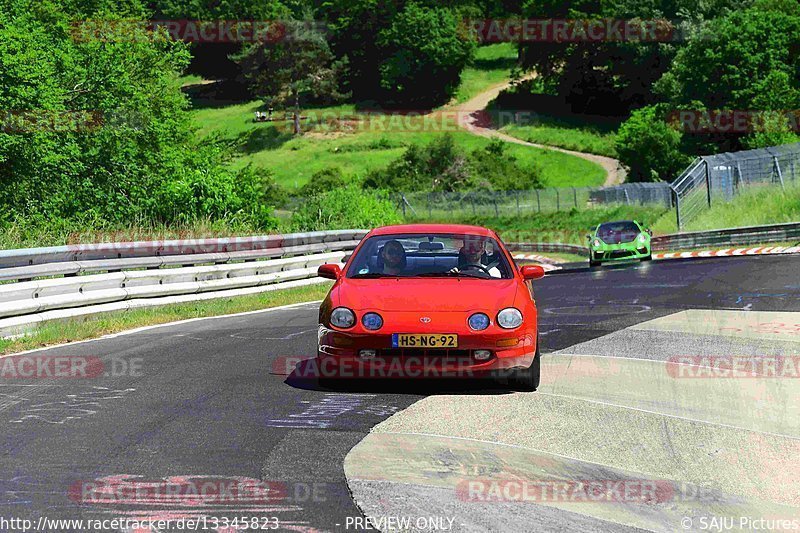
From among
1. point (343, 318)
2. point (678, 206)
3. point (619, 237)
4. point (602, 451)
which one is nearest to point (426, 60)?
point (678, 206)

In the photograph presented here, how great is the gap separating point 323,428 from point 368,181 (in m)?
81.7

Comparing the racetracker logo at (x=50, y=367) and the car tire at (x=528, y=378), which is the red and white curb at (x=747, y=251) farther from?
the racetracker logo at (x=50, y=367)

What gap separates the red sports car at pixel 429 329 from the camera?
9.14 metres

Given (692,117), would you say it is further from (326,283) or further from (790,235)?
(326,283)

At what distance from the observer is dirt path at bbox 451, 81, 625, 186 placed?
9275cm

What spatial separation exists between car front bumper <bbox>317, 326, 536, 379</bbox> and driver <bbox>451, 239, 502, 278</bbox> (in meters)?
1.16

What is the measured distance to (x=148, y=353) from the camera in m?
12.0

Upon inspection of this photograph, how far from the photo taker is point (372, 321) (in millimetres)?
9281

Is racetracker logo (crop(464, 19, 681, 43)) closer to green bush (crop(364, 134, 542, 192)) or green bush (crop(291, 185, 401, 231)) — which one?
green bush (crop(364, 134, 542, 192))

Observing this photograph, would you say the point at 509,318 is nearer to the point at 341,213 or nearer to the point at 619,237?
the point at 341,213

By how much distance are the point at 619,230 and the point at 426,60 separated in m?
92.5

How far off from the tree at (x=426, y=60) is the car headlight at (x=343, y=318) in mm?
114835

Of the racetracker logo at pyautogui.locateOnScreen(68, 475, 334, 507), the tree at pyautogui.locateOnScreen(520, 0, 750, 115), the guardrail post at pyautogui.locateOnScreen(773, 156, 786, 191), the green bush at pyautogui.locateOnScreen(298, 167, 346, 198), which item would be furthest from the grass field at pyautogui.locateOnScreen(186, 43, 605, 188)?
the racetracker logo at pyautogui.locateOnScreen(68, 475, 334, 507)

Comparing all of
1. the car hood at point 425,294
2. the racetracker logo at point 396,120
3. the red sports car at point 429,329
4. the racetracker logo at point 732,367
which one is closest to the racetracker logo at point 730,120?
the racetracker logo at point 396,120
